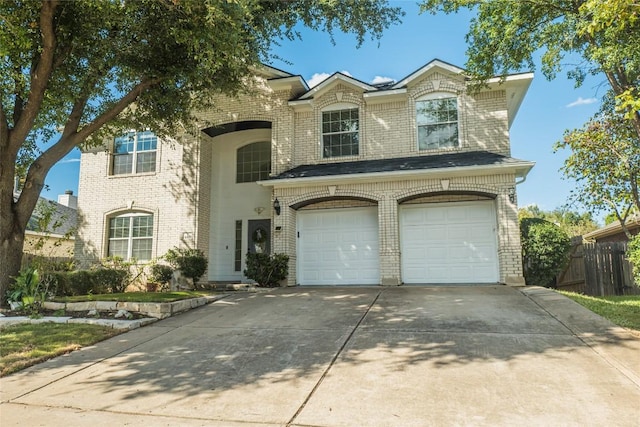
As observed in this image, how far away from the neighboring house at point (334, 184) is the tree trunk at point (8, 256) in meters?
5.18

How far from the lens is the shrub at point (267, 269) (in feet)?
39.8

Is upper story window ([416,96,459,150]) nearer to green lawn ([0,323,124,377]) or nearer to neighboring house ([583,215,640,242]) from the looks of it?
neighboring house ([583,215,640,242])

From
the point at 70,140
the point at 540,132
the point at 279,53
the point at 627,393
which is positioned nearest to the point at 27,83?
the point at 70,140

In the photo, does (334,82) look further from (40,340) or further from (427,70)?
(40,340)

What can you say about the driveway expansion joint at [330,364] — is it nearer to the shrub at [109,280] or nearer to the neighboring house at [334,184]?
the neighboring house at [334,184]

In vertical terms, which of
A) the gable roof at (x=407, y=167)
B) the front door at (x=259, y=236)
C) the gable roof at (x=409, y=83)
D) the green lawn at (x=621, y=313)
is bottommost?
the green lawn at (x=621, y=313)

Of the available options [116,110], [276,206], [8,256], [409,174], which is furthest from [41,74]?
[409,174]

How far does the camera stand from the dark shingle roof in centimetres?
1143

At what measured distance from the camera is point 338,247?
12977 millimetres

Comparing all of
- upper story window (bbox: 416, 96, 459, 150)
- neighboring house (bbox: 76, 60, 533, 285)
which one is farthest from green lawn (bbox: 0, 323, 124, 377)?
upper story window (bbox: 416, 96, 459, 150)

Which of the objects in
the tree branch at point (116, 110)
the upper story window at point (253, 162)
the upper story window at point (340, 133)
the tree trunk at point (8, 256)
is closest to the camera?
the tree trunk at point (8, 256)

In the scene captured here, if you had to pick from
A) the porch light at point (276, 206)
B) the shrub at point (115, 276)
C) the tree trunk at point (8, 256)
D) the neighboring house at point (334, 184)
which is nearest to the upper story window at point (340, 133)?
the neighboring house at point (334, 184)

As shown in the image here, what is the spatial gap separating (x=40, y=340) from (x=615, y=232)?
855 inches

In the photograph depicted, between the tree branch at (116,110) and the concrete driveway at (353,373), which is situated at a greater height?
the tree branch at (116,110)
